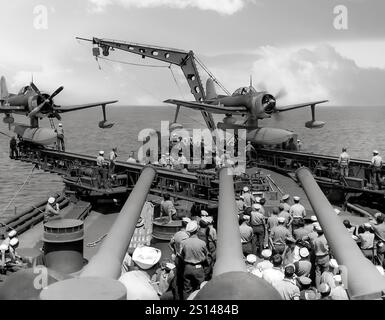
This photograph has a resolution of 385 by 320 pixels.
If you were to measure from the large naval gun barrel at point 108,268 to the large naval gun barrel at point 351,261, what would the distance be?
216cm

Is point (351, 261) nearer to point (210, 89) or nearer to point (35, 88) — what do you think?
point (35, 88)

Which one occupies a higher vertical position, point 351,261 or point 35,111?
point 35,111

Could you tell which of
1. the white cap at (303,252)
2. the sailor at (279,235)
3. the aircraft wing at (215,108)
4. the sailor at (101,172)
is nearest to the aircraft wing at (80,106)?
the aircraft wing at (215,108)

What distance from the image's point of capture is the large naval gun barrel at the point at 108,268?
3107 mm

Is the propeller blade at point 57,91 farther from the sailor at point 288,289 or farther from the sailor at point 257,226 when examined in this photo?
the sailor at point 288,289

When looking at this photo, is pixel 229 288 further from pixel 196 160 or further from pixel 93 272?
pixel 196 160

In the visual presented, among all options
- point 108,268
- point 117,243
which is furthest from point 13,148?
point 108,268

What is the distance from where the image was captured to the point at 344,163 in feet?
67.1

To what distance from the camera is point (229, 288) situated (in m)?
3.04

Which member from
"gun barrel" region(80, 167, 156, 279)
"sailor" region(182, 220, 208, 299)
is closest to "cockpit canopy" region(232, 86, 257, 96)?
"sailor" region(182, 220, 208, 299)

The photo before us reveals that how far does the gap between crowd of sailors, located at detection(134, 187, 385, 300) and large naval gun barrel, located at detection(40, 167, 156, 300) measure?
132 centimetres

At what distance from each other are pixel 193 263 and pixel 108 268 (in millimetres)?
3705

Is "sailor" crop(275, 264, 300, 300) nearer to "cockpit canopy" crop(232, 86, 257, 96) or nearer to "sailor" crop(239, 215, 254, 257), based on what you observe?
"sailor" crop(239, 215, 254, 257)

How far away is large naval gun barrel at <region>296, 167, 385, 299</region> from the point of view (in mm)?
4203
